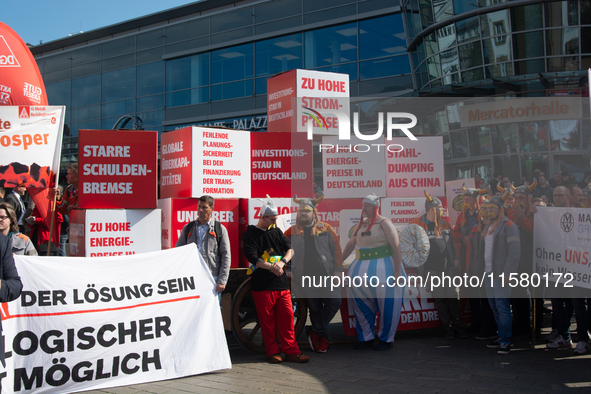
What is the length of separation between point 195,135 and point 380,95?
641 inches

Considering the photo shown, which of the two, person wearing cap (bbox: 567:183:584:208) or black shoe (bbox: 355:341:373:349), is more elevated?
person wearing cap (bbox: 567:183:584:208)

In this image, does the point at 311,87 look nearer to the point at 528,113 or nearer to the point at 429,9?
the point at 528,113

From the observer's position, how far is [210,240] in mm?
5914

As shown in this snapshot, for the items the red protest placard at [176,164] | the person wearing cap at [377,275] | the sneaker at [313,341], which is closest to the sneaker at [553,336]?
the person wearing cap at [377,275]

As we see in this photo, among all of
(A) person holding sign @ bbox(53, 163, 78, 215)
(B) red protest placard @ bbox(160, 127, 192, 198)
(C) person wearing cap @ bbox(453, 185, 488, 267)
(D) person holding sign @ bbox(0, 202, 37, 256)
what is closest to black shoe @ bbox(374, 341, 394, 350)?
(C) person wearing cap @ bbox(453, 185, 488, 267)

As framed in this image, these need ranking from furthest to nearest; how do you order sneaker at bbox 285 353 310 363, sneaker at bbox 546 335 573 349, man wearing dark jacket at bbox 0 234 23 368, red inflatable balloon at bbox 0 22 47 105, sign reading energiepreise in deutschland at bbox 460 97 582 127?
sign reading energiepreise in deutschland at bbox 460 97 582 127
red inflatable balloon at bbox 0 22 47 105
sneaker at bbox 546 335 573 349
sneaker at bbox 285 353 310 363
man wearing dark jacket at bbox 0 234 23 368

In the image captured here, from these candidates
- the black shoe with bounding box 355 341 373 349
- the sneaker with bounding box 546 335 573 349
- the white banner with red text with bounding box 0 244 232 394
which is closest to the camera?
the white banner with red text with bounding box 0 244 232 394

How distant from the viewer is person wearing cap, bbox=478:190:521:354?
6.16 metres

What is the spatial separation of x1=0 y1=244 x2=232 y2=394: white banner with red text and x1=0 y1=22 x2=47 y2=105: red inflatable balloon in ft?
17.7

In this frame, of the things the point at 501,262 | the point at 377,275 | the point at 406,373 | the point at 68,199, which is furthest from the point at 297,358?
the point at 68,199

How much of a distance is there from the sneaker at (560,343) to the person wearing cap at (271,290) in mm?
3002

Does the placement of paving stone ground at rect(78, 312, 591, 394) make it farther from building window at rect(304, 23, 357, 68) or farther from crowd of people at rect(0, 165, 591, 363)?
building window at rect(304, 23, 357, 68)

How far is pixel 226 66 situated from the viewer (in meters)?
27.0

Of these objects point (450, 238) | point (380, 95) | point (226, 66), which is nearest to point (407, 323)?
point (450, 238)
